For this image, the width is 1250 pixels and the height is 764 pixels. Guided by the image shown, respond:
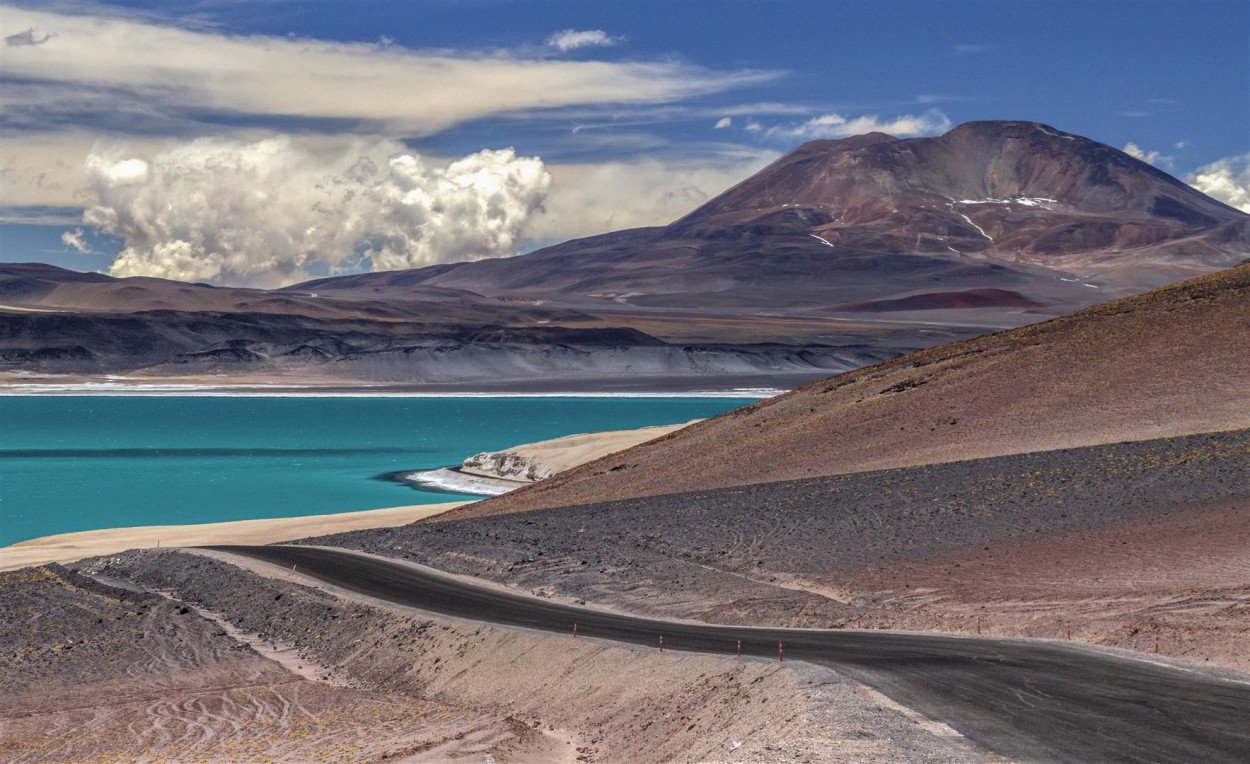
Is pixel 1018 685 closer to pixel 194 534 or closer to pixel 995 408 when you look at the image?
pixel 995 408

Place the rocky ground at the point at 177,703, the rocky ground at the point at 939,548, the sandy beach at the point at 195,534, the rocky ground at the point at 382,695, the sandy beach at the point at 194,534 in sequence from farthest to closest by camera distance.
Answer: the sandy beach at the point at 194,534, the sandy beach at the point at 195,534, the rocky ground at the point at 939,548, the rocky ground at the point at 177,703, the rocky ground at the point at 382,695

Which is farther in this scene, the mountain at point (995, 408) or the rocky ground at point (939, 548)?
the mountain at point (995, 408)

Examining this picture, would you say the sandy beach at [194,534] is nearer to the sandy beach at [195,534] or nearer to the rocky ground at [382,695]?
the sandy beach at [195,534]

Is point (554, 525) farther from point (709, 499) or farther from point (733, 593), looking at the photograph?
point (733, 593)

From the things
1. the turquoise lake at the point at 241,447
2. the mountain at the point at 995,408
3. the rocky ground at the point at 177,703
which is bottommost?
the turquoise lake at the point at 241,447

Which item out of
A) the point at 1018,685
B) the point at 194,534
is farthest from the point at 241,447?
the point at 1018,685

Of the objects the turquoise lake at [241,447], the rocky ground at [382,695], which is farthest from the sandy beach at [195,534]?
the rocky ground at [382,695]
